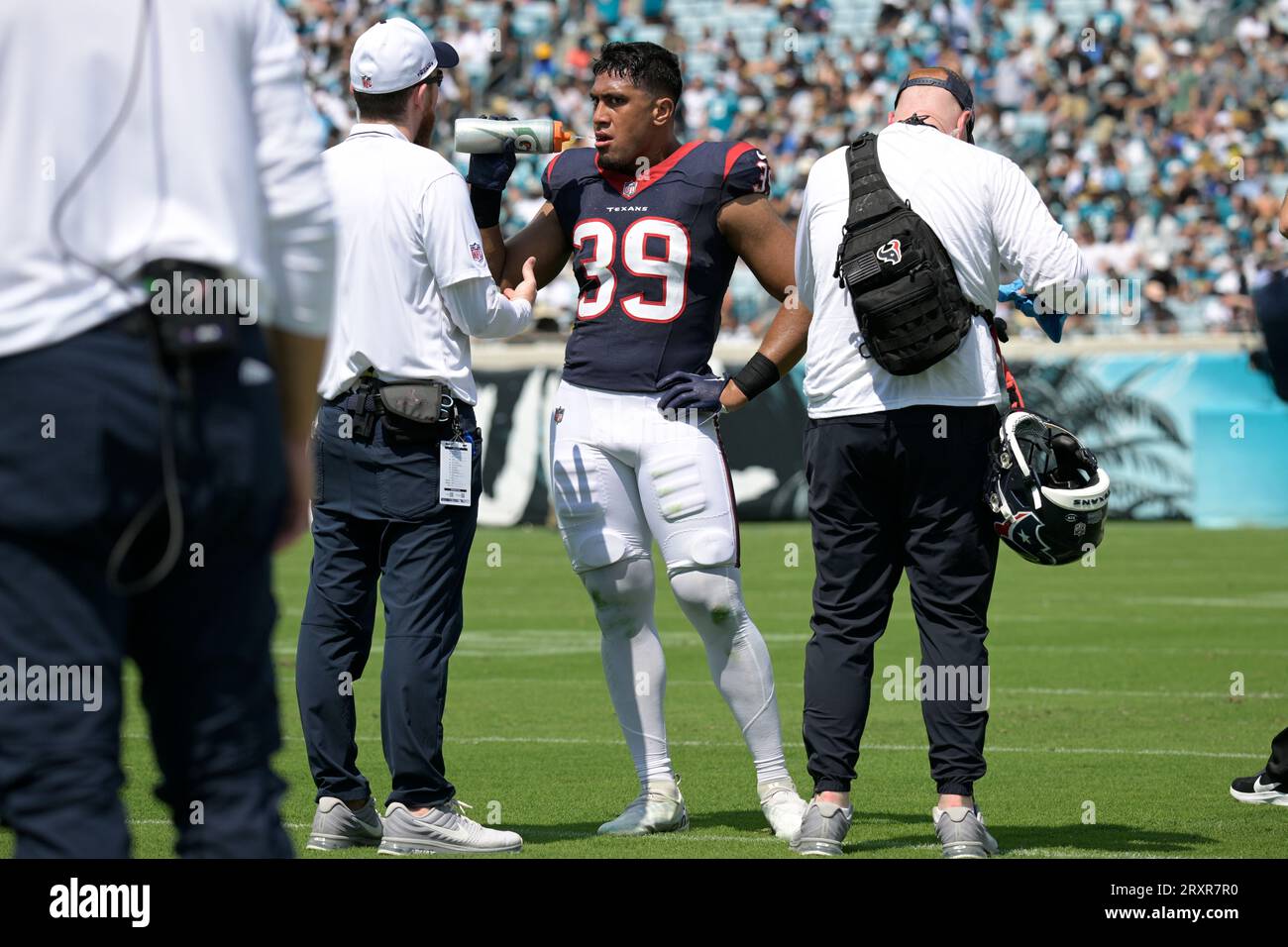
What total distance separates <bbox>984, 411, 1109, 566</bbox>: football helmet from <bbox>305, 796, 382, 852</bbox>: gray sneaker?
200 cm

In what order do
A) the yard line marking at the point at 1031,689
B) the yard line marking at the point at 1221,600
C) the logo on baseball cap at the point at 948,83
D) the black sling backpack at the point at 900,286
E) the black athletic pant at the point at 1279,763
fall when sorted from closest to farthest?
the black sling backpack at the point at 900,286 < the logo on baseball cap at the point at 948,83 < the black athletic pant at the point at 1279,763 < the yard line marking at the point at 1031,689 < the yard line marking at the point at 1221,600

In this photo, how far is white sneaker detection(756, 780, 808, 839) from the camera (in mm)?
5832

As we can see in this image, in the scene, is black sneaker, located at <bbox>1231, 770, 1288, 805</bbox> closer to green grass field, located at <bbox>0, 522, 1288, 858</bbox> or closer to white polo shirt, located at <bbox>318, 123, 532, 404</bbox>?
green grass field, located at <bbox>0, 522, 1288, 858</bbox>

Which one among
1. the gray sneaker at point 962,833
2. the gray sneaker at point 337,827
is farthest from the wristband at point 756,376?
the gray sneaker at point 337,827

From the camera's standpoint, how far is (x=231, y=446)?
2.77 metres

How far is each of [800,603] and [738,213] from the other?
744 centimetres

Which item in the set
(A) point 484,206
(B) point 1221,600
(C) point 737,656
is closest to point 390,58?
(A) point 484,206

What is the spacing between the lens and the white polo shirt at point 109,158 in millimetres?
2744

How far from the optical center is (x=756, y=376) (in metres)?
6.05

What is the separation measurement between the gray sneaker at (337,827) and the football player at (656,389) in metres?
0.78

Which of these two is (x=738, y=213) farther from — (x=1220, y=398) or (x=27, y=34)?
(x=1220, y=398)

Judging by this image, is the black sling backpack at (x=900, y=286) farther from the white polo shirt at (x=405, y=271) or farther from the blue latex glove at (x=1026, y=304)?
the white polo shirt at (x=405, y=271)
